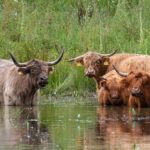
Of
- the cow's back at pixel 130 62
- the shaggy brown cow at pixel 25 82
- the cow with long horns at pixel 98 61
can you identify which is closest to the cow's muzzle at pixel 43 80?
the shaggy brown cow at pixel 25 82

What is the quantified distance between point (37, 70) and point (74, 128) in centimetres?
694

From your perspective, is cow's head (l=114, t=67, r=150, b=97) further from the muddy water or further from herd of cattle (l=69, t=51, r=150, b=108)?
the muddy water

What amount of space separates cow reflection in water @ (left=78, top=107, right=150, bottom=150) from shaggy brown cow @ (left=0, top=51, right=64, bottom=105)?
365 cm

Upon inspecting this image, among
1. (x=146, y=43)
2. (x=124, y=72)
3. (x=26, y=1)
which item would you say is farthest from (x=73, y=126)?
(x=26, y=1)

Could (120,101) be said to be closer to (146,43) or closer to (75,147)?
(146,43)

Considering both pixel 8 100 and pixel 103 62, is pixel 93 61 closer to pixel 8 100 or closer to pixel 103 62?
pixel 103 62

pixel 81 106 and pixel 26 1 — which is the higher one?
pixel 26 1

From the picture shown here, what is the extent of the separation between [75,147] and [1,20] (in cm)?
1515

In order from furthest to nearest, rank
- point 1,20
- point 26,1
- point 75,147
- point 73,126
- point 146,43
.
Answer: point 26,1
point 1,20
point 146,43
point 73,126
point 75,147

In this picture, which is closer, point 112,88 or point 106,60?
point 112,88

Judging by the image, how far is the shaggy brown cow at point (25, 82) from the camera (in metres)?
21.3

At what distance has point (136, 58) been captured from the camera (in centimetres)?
2227

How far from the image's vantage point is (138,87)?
20.0 m

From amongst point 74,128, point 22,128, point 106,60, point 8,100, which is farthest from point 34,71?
point 74,128
